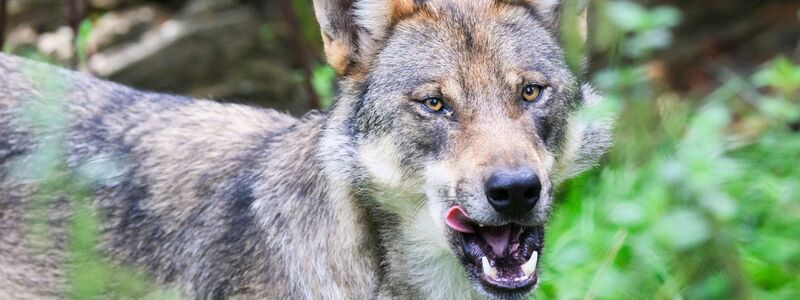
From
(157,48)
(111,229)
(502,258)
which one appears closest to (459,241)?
(502,258)

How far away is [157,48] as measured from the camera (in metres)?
8.66

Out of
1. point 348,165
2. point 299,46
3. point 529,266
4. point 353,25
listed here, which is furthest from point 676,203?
point 299,46

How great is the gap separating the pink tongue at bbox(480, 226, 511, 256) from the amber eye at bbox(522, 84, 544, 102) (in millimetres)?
494

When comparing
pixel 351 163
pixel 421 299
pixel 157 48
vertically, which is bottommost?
pixel 157 48

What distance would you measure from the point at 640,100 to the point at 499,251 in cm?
89

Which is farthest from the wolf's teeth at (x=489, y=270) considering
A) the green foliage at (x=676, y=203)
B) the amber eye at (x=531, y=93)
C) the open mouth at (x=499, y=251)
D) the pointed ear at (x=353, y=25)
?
the pointed ear at (x=353, y=25)

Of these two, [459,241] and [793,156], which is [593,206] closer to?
[793,156]

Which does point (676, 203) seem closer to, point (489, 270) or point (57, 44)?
point (489, 270)

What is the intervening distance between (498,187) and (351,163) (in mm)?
755

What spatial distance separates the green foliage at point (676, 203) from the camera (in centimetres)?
328

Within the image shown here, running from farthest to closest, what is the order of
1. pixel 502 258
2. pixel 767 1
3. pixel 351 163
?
pixel 767 1, pixel 351 163, pixel 502 258

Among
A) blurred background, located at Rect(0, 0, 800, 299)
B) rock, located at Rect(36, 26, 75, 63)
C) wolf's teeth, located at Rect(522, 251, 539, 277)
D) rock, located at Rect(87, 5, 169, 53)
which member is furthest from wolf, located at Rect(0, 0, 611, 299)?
rock, located at Rect(87, 5, 169, 53)

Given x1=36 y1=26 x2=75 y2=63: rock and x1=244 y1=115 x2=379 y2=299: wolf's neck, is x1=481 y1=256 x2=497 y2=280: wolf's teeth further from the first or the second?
x1=36 y1=26 x2=75 y2=63: rock

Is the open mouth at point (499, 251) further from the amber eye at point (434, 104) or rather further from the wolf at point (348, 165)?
the amber eye at point (434, 104)
